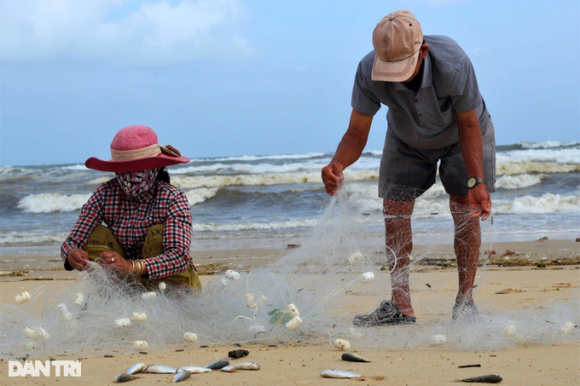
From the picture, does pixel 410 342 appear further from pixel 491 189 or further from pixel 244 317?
pixel 491 189

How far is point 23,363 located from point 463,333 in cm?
200

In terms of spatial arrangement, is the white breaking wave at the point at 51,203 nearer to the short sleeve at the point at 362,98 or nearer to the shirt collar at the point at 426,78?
the short sleeve at the point at 362,98

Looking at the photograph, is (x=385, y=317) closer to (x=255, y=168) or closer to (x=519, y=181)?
(x=519, y=181)

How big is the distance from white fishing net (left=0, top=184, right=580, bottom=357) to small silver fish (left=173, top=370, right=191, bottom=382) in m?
0.49

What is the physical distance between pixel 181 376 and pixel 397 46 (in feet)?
5.73

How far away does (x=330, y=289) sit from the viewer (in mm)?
3062

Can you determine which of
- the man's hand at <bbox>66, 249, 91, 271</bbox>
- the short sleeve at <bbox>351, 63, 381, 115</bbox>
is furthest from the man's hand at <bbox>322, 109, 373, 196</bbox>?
the man's hand at <bbox>66, 249, 91, 271</bbox>

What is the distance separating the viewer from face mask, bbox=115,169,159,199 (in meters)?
3.16

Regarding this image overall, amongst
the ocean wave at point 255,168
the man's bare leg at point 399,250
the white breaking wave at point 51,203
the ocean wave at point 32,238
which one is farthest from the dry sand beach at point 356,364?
the ocean wave at point 255,168

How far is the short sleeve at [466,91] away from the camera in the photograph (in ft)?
9.70

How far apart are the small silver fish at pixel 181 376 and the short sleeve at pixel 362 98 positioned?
1.61 metres

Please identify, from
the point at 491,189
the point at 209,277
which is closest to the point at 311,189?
the point at 209,277

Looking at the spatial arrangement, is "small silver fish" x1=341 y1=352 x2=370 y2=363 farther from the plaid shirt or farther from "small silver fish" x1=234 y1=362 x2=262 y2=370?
the plaid shirt

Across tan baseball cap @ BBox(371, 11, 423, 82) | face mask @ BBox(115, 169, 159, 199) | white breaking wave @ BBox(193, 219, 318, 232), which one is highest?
tan baseball cap @ BBox(371, 11, 423, 82)
